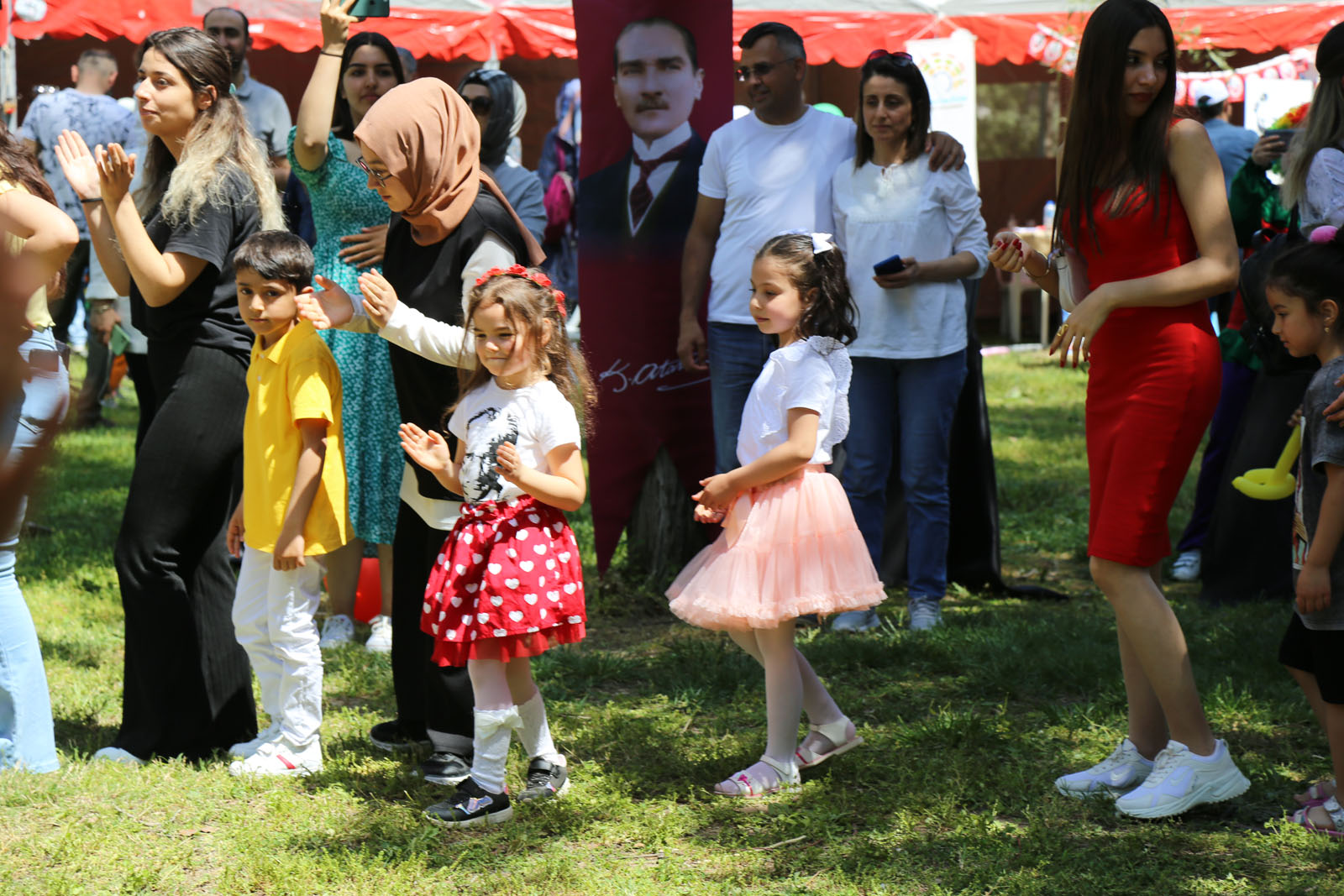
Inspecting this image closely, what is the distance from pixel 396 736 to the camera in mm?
4023

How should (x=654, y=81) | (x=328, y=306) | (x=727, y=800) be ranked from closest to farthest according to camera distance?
1. (x=328, y=306)
2. (x=727, y=800)
3. (x=654, y=81)

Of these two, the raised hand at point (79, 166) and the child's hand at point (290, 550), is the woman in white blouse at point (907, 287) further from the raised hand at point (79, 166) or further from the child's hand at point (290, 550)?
the raised hand at point (79, 166)

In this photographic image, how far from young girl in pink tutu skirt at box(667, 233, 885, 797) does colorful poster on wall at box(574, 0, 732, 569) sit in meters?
1.96

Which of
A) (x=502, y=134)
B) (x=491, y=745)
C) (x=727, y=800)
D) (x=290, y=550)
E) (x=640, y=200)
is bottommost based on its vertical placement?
(x=727, y=800)

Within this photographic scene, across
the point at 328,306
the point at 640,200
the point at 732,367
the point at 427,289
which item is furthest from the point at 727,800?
the point at 640,200

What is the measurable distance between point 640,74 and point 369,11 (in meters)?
1.54

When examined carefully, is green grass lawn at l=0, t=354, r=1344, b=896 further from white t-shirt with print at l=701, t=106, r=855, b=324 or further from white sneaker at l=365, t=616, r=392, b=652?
white t-shirt with print at l=701, t=106, r=855, b=324

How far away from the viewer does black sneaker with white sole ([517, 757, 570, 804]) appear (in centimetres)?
358

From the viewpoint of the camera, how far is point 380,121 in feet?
11.1

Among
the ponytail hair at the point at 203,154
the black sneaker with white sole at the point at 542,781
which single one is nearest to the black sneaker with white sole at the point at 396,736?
the black sneaker with white sole at the point at 542,781

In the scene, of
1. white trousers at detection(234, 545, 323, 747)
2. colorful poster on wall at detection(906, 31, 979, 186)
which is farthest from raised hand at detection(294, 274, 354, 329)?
colorful poster on wall at detection(906, 31, 979, 186)

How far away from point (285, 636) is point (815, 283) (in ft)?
5.72

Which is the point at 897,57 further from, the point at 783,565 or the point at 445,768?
the point at 445,768

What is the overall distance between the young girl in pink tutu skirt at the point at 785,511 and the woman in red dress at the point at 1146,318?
52 cm
